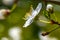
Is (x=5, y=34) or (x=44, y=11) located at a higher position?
(x=44, y=11)

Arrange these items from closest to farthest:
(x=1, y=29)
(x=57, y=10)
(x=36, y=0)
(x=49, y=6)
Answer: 1. (x=36, y=0)
2. (x=49, y=6)
3. (x=1, y=29)
4. (x=57, y=10)

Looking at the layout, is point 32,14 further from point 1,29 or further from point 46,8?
point 1,29

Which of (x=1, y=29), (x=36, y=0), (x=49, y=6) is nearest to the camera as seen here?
(x=36, y=0)

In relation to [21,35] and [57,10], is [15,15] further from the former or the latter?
[57,10]

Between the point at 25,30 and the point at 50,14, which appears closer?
the point at 50,14

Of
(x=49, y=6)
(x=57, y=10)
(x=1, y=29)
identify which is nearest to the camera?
(x=49, y=6)

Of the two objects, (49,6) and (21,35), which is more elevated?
(49,6)

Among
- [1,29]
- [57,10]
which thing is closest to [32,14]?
[1,29]

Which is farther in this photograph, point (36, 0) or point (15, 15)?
point (15, 15)

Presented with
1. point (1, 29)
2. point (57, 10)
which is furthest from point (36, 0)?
point (57, 10)
